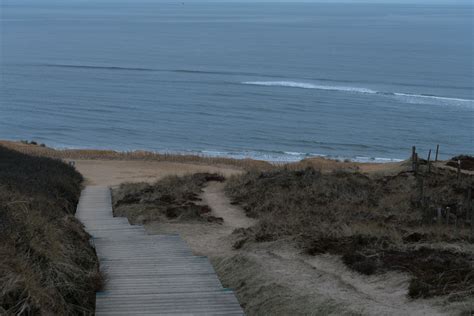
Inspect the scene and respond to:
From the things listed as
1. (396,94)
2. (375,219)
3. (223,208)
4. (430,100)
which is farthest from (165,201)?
(396,94)

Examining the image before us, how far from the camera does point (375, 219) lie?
636 inches

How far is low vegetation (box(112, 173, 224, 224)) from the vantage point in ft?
59.4

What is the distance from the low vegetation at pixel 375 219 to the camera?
429 inches

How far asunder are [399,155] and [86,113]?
27.0 meters

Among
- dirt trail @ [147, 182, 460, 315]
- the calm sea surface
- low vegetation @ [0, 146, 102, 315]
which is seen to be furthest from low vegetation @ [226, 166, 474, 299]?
the calm sea surface

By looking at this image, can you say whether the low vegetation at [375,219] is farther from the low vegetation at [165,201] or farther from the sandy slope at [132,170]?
the sandy slope at [132,170]

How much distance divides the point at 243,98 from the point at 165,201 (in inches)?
2029

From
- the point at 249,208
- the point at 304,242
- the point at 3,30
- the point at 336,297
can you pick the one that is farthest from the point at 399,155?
the point at 3,30

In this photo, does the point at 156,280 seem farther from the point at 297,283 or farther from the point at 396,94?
the point at 396,94

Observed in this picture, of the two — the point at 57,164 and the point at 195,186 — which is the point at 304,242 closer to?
the point at 195,186

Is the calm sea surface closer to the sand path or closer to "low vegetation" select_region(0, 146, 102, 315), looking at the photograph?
the sand path

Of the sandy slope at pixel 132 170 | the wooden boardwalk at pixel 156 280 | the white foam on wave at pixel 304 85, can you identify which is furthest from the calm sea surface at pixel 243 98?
the wooden boardwalk at pixel 156 280

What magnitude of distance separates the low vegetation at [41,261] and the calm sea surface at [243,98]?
124 ft

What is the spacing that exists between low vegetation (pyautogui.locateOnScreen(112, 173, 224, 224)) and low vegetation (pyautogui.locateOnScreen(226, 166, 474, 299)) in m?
1.19
